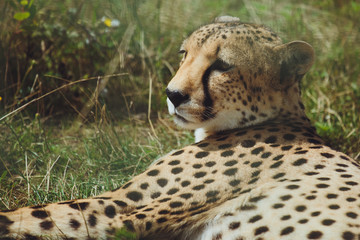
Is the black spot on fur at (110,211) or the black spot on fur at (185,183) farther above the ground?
the black spot on fur at (185,183)

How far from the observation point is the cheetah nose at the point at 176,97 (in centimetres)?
265

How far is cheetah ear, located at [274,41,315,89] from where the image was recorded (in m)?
2.86

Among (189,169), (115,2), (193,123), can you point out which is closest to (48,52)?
(115,2)

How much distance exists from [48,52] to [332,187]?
2829 millimetres

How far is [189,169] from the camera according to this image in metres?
2.52

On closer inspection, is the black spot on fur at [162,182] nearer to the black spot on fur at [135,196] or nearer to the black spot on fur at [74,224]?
the black spot on fur at [135,196]

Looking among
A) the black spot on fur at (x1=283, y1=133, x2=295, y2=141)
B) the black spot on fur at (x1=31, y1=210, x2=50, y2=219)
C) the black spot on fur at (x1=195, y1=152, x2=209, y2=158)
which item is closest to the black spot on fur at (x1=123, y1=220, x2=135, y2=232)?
the black spot on fur at (x1=31, y1=210, x2=50, y2=219)

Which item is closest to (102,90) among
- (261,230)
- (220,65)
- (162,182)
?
(220,65)

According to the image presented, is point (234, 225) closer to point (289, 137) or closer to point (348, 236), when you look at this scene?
point (348, 236)

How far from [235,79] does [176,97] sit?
0.35 metres

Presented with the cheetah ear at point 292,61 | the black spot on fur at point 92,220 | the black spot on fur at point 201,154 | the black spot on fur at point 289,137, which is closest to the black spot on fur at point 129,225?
the black spot on fur at point 92,220

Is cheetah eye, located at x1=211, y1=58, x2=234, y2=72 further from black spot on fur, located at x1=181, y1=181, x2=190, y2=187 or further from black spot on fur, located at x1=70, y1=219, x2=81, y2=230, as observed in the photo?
black spot on fur, located at x1=70, y1=219, x2=81, y2=230

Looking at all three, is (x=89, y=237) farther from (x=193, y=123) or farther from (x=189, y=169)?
(x=193, y=123)

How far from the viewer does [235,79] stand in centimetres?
280
